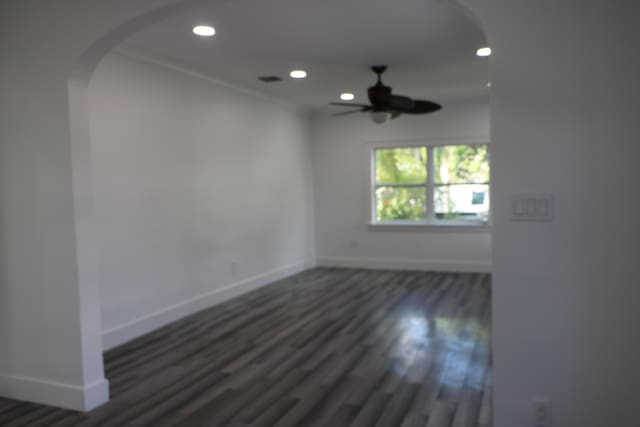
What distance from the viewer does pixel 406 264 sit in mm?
7633

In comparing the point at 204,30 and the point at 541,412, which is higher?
the point at 204,30

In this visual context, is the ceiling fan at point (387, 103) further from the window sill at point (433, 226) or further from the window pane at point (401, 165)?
the window sill at point (433, 226)

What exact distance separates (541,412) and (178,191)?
3.90 m

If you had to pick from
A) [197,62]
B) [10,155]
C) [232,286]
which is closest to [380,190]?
[232,286]

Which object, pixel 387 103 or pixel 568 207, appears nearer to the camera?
pixel 568 207

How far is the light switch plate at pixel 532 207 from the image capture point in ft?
6.61

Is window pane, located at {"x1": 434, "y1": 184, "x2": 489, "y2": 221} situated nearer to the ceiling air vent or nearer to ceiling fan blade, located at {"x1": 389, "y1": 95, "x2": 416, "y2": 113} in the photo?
ceiling fan blade, located at {"x1": 389, "y1": 95, "x2": 416, "y2": 113}

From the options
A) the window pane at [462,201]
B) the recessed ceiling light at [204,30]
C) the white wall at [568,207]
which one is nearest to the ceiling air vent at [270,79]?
the recessed ceiling light at [204,30]

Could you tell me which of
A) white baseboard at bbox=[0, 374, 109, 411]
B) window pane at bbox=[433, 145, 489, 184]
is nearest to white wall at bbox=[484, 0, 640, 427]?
white baseboard at bbox=[0, 374, 109, 411]

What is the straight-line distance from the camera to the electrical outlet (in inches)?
81.1

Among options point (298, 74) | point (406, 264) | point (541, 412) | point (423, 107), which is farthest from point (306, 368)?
point (406, 264)

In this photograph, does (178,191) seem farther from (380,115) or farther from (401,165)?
(401,165)

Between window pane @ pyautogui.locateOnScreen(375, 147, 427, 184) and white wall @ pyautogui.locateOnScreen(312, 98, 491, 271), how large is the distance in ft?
0.67

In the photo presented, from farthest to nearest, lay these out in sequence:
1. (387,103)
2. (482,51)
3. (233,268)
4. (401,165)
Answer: (401,165)
(233,268)
(387,103)
(482,51)
